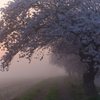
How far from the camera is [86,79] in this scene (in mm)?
19062

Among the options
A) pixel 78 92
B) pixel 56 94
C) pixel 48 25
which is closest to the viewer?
pixel 48 25

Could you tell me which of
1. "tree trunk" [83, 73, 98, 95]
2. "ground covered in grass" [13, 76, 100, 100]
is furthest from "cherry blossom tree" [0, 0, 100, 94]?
"ground covered in grass" [13, 76, 100, 100]

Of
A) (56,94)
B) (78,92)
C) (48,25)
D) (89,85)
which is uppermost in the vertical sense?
(48,25)

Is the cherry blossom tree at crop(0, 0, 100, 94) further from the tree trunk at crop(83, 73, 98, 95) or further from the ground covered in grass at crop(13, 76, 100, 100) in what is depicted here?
the ground covered in grass at crop(13, 76, 100, 100)

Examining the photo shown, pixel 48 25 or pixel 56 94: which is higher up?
pixel 48 25

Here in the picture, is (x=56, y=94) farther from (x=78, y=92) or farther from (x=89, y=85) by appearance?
(x=89, y=85)

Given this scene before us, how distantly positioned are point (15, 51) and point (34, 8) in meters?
5.02

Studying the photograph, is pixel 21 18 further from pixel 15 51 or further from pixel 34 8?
pixel 15 51

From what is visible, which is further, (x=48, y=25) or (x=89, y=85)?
(x=89, y=85)

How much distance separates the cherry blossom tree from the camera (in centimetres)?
1491

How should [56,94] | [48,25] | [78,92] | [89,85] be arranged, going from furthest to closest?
[78,92] < [56,94] < [89,85] < [48,25]

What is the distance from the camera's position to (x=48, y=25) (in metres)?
16.7

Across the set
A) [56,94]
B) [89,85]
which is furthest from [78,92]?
[89,85]

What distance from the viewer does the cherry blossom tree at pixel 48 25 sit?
48.9ft
